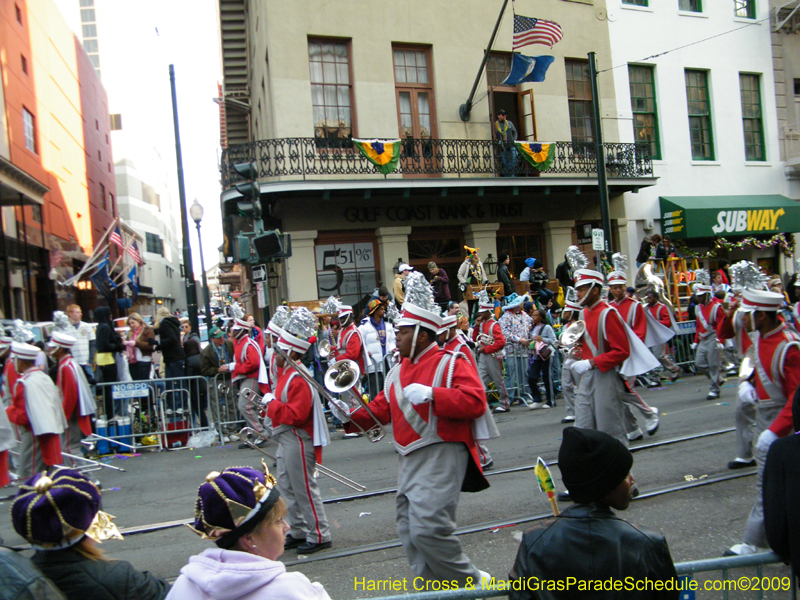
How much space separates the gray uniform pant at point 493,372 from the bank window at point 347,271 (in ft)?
21.5

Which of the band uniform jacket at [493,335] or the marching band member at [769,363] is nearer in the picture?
the marching band member at [769,363]

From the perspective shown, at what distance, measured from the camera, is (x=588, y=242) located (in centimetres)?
2025

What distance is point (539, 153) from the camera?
1908cm

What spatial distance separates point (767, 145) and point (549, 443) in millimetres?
18614

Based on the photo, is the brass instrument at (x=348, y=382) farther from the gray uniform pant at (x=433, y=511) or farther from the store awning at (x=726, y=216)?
the store awning at (x=726, y=216)

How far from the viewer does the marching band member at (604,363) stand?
6512mm

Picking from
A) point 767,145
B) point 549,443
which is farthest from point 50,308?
point 767,145

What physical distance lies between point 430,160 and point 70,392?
12.3 meters

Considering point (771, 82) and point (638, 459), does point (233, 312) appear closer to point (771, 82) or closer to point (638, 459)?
point (638, 459)

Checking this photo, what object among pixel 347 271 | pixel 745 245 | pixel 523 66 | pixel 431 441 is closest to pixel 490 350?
pixel 347 271

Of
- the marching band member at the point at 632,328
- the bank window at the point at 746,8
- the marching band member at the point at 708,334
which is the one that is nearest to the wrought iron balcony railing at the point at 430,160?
the bank window at the point at 746,8

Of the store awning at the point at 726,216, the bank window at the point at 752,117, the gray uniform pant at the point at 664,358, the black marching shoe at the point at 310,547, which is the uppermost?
the bank window at the point at 752,117

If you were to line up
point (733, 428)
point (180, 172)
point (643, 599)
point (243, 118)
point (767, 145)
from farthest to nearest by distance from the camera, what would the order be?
point (243, 118) < point (767, 145) < point (180, 172) < point (733, 428) < point (643, 599)

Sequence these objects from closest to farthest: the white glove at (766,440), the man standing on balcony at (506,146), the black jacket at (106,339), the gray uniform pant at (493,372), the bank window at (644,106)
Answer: the white glove at (766,440), the black jacket at (106,339), the gray uniform pant at (493,372), the man standing on balcony at (506,146), the bank window at (644,106)
